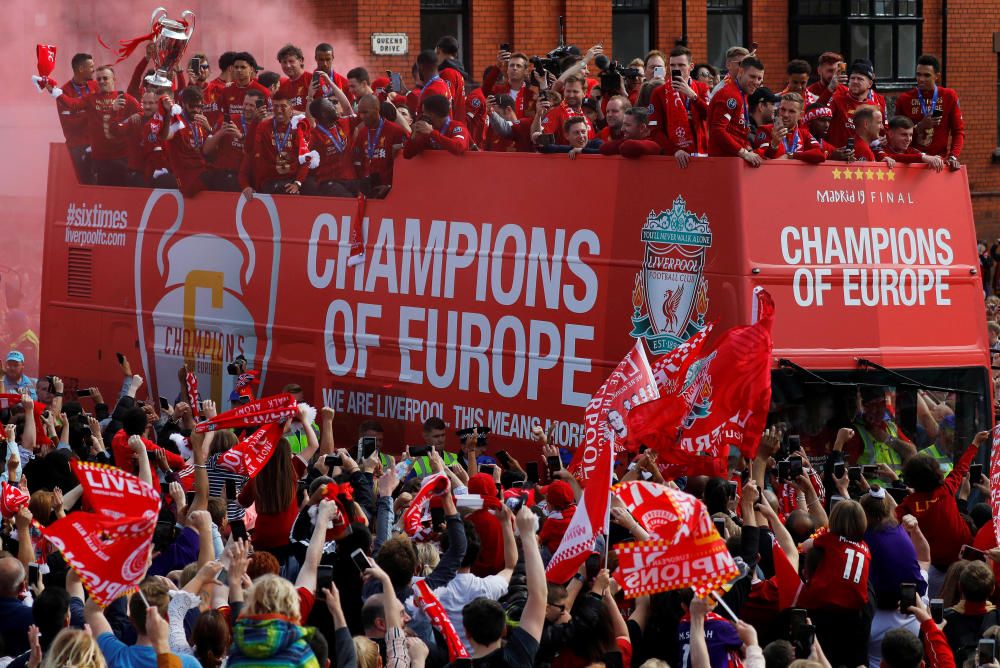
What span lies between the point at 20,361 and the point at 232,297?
6.60 ft

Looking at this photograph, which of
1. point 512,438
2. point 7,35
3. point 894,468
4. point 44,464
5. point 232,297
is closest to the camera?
point 44,464

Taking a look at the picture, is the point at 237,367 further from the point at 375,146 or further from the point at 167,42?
the point at 167,42

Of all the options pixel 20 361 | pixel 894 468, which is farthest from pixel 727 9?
pixel 894 468

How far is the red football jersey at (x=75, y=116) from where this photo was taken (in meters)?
16.8

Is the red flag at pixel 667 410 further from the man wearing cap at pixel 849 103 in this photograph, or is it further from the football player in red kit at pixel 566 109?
the football player in red kit at pixel 566 109

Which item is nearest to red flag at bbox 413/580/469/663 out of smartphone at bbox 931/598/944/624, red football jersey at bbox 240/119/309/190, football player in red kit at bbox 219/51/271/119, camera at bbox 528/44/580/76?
smartphone at bbox 931/598/944/624

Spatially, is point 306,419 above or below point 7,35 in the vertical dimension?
below

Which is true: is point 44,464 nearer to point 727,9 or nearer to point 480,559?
point 480,559

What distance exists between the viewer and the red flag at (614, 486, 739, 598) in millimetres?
6809

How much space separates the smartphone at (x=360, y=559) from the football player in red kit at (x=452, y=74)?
7049mm

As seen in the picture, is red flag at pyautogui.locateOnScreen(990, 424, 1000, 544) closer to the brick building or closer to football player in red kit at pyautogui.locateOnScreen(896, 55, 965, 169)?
football player in red kit at pyautogui.locateOnScreen(896, 55, 965, 169)

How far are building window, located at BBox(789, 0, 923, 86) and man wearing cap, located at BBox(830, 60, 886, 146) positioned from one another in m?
11.9

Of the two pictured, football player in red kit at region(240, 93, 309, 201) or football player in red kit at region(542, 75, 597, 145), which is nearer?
football player in red kit at region(542, 75, 597, 145)

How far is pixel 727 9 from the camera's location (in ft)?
82.8
